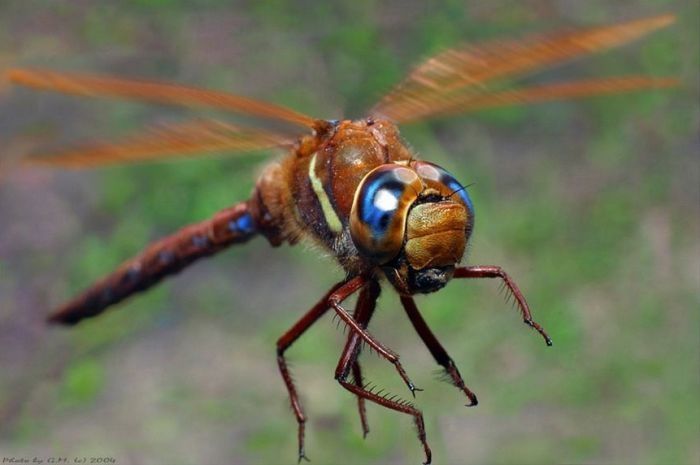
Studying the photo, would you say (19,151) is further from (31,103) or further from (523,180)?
(523,180)

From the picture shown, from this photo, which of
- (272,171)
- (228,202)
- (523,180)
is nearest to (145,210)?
(228,202)

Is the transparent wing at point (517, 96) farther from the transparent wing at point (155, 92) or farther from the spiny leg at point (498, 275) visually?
the spiny leg at point (498, 275)

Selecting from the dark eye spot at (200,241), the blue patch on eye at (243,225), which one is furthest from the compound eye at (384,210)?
the dark eye spot at (200,241)

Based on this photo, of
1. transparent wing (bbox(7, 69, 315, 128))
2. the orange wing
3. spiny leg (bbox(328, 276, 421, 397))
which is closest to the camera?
spiny leg (bbox(328, 276, 421, 397))

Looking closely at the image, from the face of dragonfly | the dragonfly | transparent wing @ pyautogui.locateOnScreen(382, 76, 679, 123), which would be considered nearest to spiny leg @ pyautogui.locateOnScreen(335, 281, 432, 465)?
the dragonfly

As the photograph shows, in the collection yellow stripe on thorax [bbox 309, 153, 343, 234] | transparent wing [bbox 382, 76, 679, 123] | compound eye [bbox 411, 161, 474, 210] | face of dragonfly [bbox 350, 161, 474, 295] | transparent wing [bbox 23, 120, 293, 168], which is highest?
transparent wing [bbox 23, 120, 293, 168]

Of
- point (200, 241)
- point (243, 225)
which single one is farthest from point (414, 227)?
point (200, 241)

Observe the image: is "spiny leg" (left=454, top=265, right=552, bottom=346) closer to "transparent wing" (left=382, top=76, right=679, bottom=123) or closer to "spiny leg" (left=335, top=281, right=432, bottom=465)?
"spiny leg" (left=335, top=281, right=432, bottom=465)
